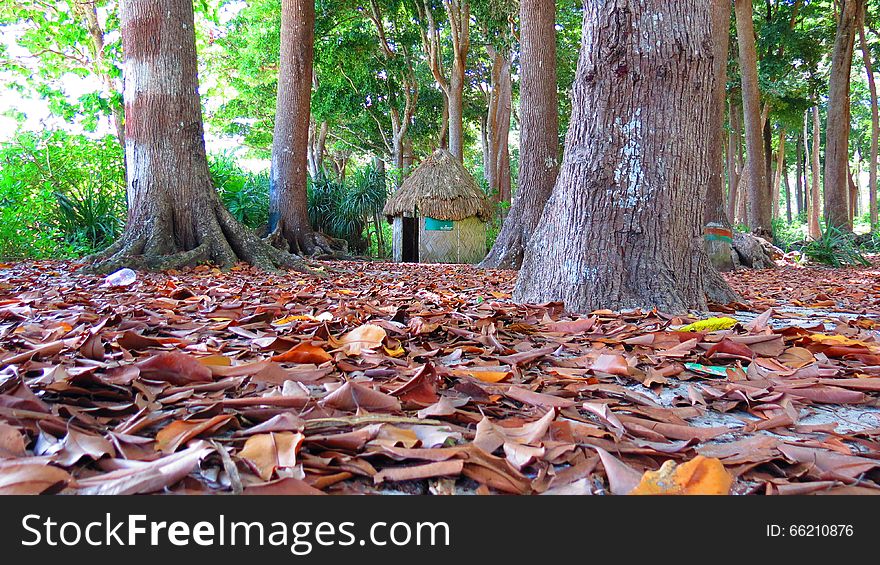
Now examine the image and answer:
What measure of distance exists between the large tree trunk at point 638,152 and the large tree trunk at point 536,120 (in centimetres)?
487

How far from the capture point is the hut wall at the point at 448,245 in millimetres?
12727

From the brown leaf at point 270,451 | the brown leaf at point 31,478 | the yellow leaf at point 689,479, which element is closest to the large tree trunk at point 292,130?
the brown leaf at point 270,451

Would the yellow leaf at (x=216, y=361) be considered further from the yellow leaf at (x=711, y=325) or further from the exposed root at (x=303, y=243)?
the exposed root at (x=303, y=243)

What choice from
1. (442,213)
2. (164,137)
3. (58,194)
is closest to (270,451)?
(164,137)

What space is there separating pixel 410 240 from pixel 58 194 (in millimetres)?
6999

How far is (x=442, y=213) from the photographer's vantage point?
12.6 m

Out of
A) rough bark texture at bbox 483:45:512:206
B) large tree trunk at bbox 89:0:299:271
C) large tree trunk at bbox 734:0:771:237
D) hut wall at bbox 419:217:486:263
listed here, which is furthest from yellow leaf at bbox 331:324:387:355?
rough bark texture at bbox 483:45:512:206

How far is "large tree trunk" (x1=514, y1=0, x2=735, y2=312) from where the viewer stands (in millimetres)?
3281

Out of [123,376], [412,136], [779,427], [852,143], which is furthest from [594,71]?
[852,143]

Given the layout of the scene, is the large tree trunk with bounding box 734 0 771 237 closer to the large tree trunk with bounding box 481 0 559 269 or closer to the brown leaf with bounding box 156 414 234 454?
the large tree trunk with bounding box 481 0 559 269

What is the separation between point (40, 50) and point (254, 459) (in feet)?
58.1

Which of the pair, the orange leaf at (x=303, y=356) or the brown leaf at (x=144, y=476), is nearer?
the brown leaf at (x=144, y=476)

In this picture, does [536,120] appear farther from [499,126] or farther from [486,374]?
[499,126]

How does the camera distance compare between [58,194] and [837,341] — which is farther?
[58,194]
